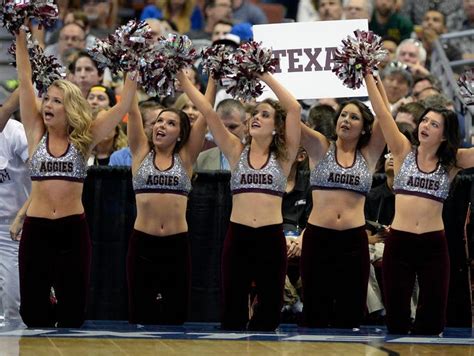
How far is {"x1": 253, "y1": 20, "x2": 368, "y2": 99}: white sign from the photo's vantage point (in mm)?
10336

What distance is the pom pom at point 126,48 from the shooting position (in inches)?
363

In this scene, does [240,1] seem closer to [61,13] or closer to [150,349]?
[61,13]

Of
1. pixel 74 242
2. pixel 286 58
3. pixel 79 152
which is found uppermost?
pixel 286 58

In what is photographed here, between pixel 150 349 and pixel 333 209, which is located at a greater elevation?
pixel 333 209

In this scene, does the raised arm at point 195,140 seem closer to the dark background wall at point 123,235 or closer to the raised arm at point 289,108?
the raised arm at point 289,108

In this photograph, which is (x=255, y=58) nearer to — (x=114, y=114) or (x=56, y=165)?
(x=114, y=114)

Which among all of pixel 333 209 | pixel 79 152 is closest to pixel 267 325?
pixel 333 209

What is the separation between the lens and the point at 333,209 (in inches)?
375

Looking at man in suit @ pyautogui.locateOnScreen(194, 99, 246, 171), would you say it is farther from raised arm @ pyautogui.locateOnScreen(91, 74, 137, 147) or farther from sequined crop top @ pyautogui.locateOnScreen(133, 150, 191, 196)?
raised arm @ pyautogui.locateOnScreen(91, 74, 137, 147)

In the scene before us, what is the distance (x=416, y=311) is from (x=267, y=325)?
104 cm

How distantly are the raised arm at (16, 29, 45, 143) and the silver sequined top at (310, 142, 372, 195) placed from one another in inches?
77.7

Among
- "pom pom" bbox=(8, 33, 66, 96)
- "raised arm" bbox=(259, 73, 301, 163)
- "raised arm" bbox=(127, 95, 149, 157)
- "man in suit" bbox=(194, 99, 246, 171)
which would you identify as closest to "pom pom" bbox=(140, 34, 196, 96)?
"raised arm" bbox=(127, 95, 149, 157)

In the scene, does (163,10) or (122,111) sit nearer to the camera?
(122,111)

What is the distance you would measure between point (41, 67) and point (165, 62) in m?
0.89
